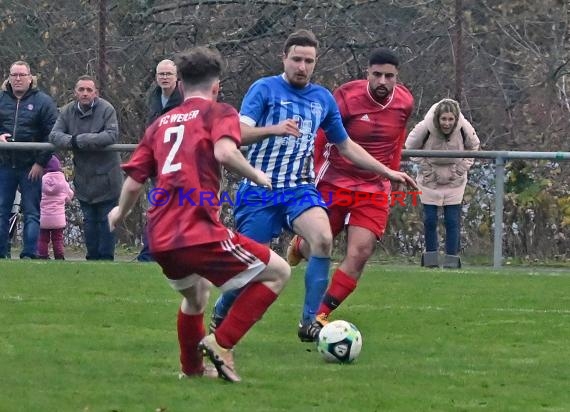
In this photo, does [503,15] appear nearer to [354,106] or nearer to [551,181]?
[551,181]

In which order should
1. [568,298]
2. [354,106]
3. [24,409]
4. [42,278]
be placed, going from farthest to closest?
[42,278] → [568,298] → [354,106] → [24,409]

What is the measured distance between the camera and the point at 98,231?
46.5ft

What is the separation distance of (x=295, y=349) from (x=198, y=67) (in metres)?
2.29

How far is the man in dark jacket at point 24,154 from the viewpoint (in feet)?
45.8

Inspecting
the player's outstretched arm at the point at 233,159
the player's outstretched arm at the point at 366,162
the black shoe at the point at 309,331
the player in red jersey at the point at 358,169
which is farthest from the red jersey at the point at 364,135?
the player's outstretched arm at the point at 233,159

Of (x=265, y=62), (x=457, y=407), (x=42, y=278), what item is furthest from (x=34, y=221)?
(x=457, y=407)

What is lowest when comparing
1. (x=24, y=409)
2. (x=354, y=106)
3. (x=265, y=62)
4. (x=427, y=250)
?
(x=24, y=409)

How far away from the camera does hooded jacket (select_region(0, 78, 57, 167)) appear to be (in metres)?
14.1

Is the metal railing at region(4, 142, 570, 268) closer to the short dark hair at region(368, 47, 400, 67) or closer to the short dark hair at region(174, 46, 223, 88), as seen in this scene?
the short dark hair at region(368, 47, 400, 67)

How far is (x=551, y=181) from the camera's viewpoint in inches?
565

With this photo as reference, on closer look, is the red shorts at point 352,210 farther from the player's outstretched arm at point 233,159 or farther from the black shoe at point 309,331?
the player's outstretched arm at point 233,159

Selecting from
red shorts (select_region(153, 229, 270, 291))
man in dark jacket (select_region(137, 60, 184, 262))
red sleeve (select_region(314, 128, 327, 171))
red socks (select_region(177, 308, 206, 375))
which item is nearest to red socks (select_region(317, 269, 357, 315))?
red sleeve (select_region(314, 128, 327, 171))

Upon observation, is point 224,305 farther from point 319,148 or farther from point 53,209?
point 53,209

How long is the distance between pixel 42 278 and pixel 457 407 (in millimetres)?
6249
